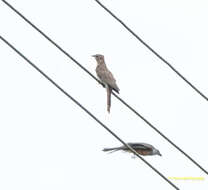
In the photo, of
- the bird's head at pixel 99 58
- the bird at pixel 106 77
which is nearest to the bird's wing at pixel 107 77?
the bird at pixel 106 77

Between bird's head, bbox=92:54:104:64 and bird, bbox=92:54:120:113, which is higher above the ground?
bird's head, bbox=92:54:104:64

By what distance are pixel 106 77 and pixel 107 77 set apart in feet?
0.04

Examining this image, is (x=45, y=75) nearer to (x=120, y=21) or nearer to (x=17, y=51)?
(x=17, y=51)

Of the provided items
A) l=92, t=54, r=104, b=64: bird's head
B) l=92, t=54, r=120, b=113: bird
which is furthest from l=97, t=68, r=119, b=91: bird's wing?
l=92, t=54, r=104, b=64: bird's head

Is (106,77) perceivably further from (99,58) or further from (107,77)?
(99,58)

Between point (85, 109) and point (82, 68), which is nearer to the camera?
point (85, 109)

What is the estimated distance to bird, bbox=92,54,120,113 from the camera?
26.0 ft

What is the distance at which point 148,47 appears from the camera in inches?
214

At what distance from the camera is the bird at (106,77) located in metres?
7.93

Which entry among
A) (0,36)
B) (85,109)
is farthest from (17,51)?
(85,109)

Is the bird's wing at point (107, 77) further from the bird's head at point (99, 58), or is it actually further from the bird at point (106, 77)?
the bird's head at point (99, 58)

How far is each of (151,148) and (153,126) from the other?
310 inches

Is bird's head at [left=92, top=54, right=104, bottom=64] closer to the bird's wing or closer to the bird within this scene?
the bird

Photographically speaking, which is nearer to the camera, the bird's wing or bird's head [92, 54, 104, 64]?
the bird's wing
